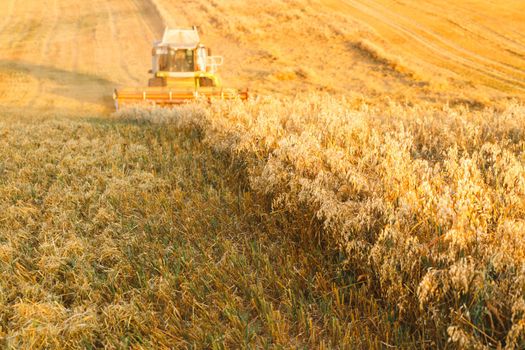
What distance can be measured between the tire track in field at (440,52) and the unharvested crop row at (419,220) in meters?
15.3

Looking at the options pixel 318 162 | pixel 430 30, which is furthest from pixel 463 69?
Result: pixel 318 162

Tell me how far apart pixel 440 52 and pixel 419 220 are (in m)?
23.1

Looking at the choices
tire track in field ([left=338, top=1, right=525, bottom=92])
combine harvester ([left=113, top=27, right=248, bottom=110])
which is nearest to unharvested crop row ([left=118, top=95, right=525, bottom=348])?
combine harvester ([left=113, top=27, right=248, bottom=110])

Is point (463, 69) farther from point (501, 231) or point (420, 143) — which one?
point (501, 231)

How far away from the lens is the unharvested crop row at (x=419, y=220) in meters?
2.26

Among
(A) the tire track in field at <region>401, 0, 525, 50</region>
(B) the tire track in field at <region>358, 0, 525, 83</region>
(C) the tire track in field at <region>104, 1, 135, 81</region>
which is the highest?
(A) the tire track in field at <region>401, 0, 525, 50</region>

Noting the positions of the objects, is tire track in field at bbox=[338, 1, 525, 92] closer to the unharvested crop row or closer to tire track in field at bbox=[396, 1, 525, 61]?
tire track in field at bbox=[396, 1, 525, 61]

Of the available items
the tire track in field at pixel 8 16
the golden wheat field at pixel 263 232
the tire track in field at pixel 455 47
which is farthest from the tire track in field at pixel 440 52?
the tire track in field at pixel 8 16

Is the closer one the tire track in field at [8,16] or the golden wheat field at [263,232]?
the golden wheat field at [263,232]

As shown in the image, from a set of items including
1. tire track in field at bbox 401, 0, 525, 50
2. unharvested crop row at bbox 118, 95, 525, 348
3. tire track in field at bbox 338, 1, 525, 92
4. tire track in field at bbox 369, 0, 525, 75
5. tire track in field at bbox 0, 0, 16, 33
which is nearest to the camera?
unharvested crop row at bbox 118, 95, 525, 348

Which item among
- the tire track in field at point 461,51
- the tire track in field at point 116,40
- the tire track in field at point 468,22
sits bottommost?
the tire track in field at point 116,40

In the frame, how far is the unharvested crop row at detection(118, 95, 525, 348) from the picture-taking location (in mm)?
2262

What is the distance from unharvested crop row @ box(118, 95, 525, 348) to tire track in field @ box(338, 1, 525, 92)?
1530 cm

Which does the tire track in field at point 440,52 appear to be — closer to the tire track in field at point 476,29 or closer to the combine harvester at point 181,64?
the tire track in field at point 476,29
